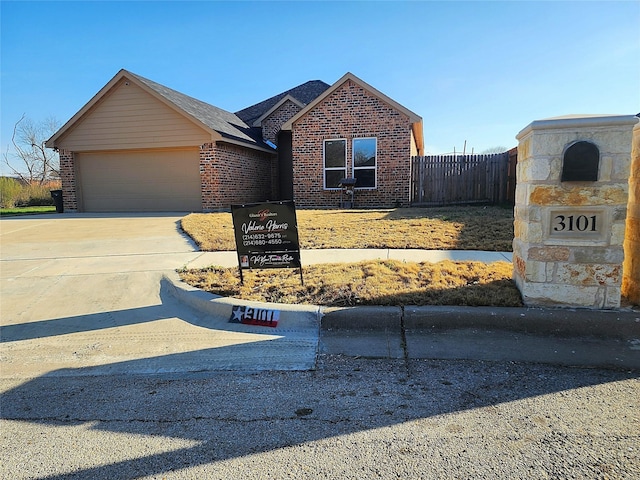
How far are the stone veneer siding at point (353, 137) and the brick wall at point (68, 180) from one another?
8678mm

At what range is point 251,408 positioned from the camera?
2.89 m

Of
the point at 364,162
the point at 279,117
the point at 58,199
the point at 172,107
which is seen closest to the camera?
the point at 172,107

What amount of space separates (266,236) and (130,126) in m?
12.9

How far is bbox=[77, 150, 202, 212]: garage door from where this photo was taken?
15844 millimetres

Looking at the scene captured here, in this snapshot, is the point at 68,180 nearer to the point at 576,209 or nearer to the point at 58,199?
the point at 58,199

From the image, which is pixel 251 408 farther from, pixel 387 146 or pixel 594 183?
pixel 387 146

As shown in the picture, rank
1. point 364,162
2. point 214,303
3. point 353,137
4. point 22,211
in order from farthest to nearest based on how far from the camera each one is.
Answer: point 22,211 < point 364,162 < point 353,137 < point 214,303

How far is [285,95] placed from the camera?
24703 mm

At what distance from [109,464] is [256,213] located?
3.35 meters

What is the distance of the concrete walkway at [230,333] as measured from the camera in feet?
12.0

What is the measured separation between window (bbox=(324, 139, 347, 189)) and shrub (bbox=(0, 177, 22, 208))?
20.0 metres

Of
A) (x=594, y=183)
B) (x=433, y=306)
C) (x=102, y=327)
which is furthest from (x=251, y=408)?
(x=594, y=183)

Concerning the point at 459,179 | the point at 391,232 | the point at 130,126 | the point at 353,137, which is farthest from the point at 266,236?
the point at 130,126

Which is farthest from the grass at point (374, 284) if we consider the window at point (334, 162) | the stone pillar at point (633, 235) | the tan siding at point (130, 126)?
the window at point (334, 162)
